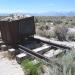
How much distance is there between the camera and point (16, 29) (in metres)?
11.4

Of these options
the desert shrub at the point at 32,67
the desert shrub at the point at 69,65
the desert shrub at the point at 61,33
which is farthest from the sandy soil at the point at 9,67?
the desert shrub at the point at 61,33

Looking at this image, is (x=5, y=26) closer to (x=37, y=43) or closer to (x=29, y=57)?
(x=37, y=43)

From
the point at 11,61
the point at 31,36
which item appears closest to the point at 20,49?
the point at 11,61

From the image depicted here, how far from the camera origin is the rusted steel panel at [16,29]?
1130 centimetres

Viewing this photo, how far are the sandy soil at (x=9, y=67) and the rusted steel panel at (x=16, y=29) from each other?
1.69 m

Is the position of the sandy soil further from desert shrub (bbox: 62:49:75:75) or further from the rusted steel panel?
desert shrub (bbox: 62:49:75:75)

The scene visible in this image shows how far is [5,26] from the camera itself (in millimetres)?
11680

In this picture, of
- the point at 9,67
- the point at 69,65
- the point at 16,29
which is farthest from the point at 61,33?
the point at 69,65

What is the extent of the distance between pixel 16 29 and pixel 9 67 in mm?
3431

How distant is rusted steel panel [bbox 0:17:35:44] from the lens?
1130 cm

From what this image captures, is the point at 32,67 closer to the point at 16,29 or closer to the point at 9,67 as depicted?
the point at 9,67

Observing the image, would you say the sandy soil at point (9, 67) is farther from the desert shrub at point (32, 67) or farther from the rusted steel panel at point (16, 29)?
the rusted steel panel at point (16, 29)

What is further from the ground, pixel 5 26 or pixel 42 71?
pixel 5 26

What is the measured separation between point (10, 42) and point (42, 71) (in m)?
4.52
